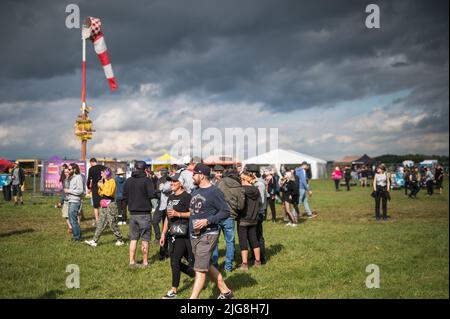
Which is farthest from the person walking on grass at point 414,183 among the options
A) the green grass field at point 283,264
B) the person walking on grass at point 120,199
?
the person walking on grass at point 120,199

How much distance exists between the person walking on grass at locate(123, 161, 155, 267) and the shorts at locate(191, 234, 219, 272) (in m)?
2.61

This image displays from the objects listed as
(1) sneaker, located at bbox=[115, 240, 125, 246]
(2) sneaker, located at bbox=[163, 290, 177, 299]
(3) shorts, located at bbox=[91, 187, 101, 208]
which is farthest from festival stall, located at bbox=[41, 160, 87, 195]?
(2) sneaker, located at bbox=[163, 290, 177, 299]

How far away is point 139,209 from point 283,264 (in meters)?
3.32

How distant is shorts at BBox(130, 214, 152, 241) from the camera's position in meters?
8.28

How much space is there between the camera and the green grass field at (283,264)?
677 centimetres

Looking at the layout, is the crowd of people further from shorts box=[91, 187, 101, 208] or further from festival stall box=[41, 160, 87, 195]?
festival stall box=[41, 160, 87, 195]

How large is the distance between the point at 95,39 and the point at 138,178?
24062mm

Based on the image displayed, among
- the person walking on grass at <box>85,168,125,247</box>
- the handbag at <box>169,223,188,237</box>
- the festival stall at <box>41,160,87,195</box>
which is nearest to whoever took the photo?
the handbag at <box>169,223,188,237</box>

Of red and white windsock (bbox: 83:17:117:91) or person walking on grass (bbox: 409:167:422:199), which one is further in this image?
red and white windsock (bbox: 83:17:117:91)

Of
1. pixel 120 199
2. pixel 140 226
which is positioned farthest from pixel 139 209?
pixel 120 199
